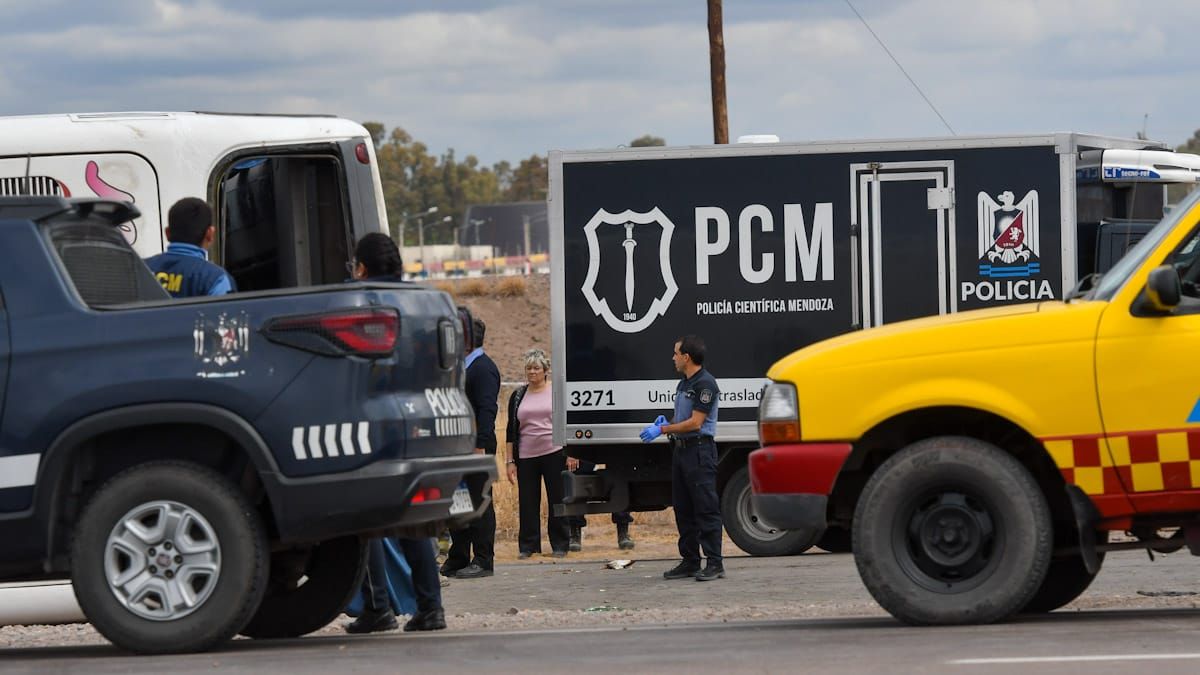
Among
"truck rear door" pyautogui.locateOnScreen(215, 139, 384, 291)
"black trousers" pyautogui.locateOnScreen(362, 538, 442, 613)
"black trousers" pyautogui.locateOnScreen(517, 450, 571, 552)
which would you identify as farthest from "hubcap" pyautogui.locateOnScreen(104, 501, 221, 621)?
"black trousers" pyautogui.locateOnScreen(517, 450, 571, 552)

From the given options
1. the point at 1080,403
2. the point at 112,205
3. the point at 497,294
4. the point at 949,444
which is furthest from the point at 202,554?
the point at 497,294

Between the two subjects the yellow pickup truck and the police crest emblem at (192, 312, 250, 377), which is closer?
the police crest emblem at (192, 312, 250, 377)

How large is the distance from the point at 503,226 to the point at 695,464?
145700 mm

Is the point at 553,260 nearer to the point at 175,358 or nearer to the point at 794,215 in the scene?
the point at 794,215

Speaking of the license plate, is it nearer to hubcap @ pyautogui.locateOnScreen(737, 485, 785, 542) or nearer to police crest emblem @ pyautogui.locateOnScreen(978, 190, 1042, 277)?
hubcap @ pyautogui.locateOnScreen(737, 485, 785, 542)

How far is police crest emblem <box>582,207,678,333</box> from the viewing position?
49.5 ft

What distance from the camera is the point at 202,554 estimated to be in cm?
793

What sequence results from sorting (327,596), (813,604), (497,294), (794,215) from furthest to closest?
(497,294) → (794,215) → (813,604) → (327,596)

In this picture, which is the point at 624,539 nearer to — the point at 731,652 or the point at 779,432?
the point at 779,432

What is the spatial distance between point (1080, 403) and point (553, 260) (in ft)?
23.4

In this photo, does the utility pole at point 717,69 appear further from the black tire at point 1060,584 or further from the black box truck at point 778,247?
the black tire at point 1060,584

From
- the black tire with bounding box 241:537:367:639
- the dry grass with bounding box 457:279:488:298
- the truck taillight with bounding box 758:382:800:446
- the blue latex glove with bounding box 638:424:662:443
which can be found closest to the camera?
the truck taillight with bounding box 758:382:800:446

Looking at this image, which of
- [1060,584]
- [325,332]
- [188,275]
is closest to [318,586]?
[188,275]

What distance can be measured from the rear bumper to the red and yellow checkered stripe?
2.87 m
